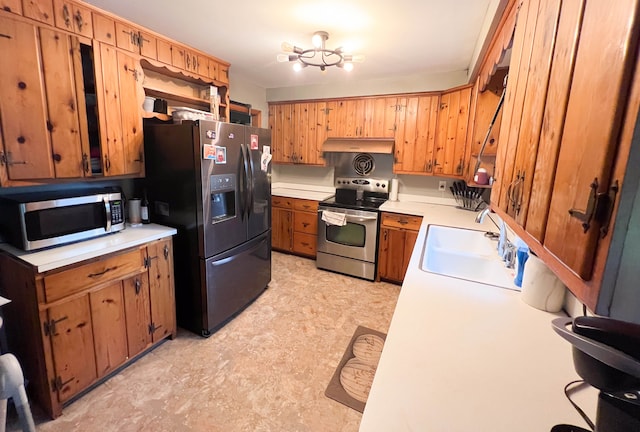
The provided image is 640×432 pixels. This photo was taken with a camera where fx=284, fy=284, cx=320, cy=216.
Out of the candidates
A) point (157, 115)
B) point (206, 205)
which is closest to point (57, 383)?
point (206, 205)

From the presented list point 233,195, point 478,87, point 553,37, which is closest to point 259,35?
point 233,195

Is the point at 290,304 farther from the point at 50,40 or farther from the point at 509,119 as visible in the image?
the point at 50,40

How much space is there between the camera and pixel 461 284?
1389 mm

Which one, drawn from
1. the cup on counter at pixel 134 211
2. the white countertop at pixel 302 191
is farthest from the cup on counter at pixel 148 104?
the white countertop at pixel 302 191

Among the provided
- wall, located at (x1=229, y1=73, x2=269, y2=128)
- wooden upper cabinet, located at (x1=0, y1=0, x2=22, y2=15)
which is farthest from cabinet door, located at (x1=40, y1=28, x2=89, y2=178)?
wall, located at (x1=229, y1=73, x2=269, y2=128)

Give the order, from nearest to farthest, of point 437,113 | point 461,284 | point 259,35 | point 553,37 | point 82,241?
point 553,37, point 461,284, point 82,241, point 259,35, point 437,113

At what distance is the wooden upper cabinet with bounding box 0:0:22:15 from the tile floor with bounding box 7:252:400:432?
2221mm

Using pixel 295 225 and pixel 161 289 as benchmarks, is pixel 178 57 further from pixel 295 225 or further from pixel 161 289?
pixel 295 225

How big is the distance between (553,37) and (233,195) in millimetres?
2187

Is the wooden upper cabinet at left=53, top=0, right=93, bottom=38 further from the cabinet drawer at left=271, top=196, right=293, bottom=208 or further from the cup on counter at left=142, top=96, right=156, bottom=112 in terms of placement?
the cabinet drawer at left=271, top=196, right=293, bottom=208

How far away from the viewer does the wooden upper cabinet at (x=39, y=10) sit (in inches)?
61.5

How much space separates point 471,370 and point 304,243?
3210 mm

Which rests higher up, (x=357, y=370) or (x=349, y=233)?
(x=349, y=233)

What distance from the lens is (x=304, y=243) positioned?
3982 mm
